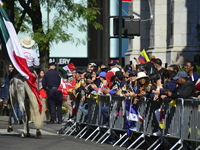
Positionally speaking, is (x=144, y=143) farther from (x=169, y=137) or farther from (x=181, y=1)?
(x=181, y=1)

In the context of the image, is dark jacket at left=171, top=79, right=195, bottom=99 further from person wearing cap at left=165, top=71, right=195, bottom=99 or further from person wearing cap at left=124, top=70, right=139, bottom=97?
person wearing cap at left=124, top=70, right=139, bottom=97

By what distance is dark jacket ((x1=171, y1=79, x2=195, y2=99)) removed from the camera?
40.3ft

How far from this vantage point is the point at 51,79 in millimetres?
21312

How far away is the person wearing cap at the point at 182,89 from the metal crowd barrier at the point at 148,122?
12 cm

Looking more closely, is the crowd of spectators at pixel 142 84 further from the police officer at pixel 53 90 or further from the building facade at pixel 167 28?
the building facade at pixel 167 28

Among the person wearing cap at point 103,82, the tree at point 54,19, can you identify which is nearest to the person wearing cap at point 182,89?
the person wearing cap at point 103,82

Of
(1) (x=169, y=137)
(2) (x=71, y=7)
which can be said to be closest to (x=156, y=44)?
(2) (x=71, y=7)

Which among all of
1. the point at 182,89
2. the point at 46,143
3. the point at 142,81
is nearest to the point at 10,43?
the point at 46,143

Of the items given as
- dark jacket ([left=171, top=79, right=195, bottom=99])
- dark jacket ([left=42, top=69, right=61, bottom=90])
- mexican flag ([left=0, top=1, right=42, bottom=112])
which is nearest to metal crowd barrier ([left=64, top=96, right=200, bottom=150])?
dark jacket ([left=171, top=79, right=195, bottom=99])

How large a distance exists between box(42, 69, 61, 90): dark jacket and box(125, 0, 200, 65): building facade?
6.28 m

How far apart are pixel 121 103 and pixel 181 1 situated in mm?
12469

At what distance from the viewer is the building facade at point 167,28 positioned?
1034 inches

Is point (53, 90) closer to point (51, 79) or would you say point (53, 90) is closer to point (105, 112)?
point (51, 79)

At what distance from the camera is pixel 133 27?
19.6 meters
